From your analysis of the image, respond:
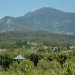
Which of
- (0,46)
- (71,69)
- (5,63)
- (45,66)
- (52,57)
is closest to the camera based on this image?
(71,69)

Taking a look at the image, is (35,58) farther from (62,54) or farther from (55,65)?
(55,65)

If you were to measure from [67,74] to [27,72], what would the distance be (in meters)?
3.66

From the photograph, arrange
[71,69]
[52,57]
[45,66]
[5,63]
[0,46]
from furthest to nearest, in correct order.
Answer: [0,46] → [52,57] → [5,63] → [45,66] → [71,69]

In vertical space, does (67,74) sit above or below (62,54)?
above

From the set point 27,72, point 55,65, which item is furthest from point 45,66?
point 27,72

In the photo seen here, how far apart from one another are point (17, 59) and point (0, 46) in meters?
96.0

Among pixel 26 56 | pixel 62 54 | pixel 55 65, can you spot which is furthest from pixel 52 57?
pixel 55 65

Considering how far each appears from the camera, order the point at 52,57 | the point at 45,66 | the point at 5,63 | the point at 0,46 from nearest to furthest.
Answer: the point at 45,66 < the point at 5,63 < the point at 52,57 < the point at 0,46

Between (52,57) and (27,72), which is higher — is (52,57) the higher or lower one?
the lower one

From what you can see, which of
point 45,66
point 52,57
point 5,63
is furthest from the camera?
point 52,57

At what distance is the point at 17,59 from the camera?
9119 centimetres

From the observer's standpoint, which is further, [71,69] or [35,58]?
[35,58]

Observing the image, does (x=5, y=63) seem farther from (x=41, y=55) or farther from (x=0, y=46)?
(x=0, y=46)

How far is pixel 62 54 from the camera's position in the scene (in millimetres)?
97500
